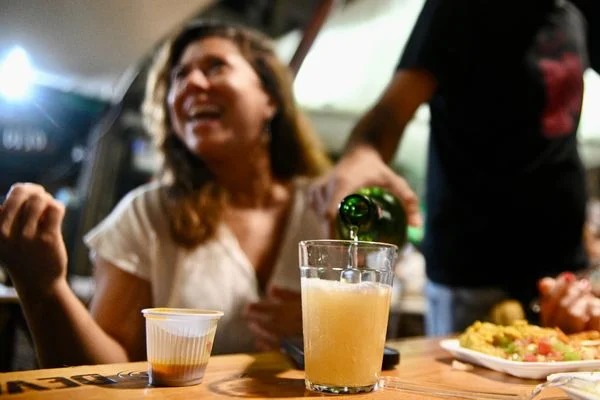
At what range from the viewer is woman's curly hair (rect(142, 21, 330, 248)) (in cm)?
142

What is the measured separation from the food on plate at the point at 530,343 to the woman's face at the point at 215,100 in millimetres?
771

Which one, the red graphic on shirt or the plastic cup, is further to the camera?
the red graphic on shirt

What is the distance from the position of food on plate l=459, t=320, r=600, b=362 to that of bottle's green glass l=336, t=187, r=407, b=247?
0.79 ft

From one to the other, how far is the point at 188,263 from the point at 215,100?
41cm

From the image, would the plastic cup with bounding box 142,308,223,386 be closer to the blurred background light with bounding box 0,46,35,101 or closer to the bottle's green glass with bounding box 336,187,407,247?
the bottle's green glass with bounding box 336,187,407,247

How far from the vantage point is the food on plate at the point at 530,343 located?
0.90 metres

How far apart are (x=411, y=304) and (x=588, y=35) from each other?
203 cm

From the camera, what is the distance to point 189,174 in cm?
153

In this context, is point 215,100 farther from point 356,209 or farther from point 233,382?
point 233,382

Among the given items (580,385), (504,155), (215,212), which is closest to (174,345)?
(580,385)

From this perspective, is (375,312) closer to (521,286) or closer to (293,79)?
(521,286)

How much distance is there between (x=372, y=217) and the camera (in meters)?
0.90

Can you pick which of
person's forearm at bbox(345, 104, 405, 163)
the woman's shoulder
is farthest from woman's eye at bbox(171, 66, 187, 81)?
person's forearm at bbox(345, 104, 405, 163)

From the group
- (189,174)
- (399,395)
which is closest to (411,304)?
(189,174)
